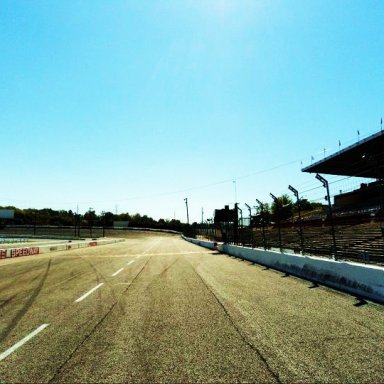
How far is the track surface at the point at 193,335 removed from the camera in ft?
14.2

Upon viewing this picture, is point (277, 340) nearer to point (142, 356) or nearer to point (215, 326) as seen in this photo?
point (215, 326)

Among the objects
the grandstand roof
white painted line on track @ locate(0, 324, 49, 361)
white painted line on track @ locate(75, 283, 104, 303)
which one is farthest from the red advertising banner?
the grandstand roof

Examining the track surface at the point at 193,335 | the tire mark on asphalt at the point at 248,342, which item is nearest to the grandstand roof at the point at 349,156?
the track surface at the point at 193,335

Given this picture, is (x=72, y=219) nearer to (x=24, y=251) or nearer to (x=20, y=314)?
(x=24, y=251)

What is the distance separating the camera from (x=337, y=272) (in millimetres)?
11172

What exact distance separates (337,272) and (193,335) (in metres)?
6.66

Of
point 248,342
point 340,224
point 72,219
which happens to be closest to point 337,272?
point 248,342

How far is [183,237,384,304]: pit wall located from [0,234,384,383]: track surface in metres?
0.65

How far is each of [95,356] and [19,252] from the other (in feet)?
95.2

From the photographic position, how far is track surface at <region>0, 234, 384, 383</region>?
4.32 meters

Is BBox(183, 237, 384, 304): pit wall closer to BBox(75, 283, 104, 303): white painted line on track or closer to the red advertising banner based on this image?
BBox(75, 283, 104, 303): white painted line on track

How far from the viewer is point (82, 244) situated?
51125mm

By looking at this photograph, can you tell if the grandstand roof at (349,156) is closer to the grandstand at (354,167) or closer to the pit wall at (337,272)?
the grandstand at (354,167)

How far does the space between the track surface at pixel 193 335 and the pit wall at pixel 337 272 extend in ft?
2.14
